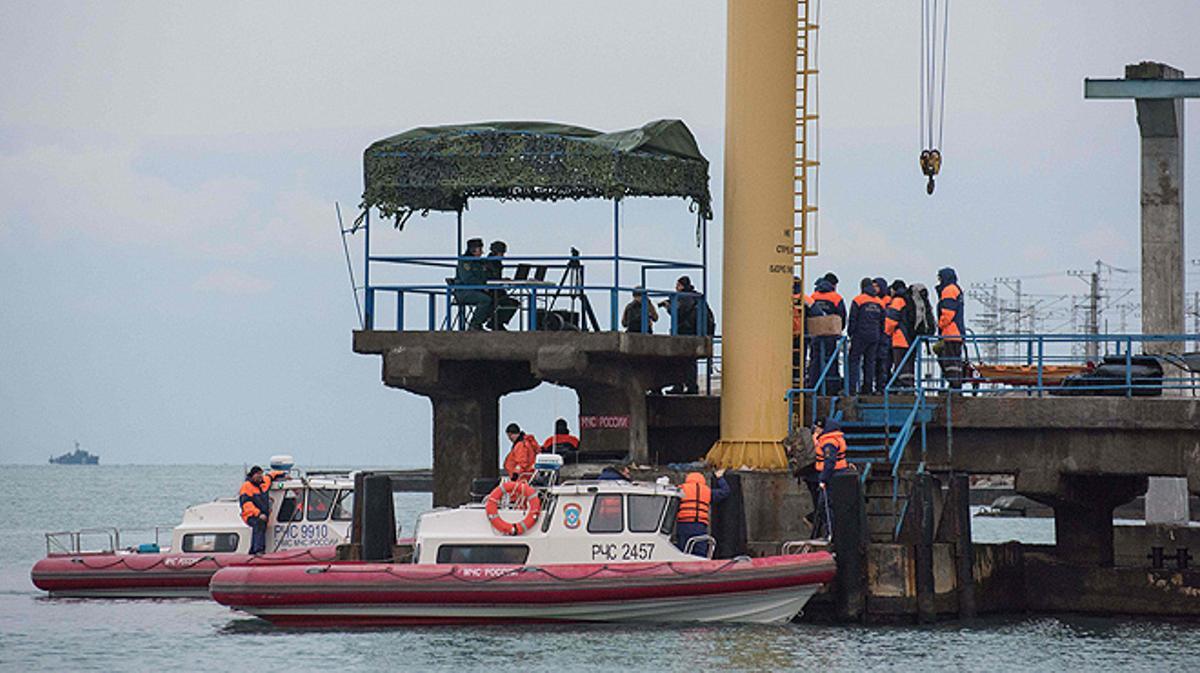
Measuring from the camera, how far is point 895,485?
2953 centimetres

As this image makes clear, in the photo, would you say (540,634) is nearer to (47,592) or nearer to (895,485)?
(895,485)

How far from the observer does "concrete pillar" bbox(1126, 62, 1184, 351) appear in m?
41.3

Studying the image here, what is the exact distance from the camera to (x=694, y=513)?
91.1 ft

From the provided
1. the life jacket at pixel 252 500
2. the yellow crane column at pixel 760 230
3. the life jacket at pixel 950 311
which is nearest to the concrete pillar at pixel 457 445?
the life jacket at pixel 252 500

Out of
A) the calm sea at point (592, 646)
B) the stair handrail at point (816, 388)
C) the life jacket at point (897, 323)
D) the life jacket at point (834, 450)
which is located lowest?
the calm sea at point (592, 646)

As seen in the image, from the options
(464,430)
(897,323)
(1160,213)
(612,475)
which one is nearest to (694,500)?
(612,475)

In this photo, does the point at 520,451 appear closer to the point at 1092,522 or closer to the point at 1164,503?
the point at 1092,522

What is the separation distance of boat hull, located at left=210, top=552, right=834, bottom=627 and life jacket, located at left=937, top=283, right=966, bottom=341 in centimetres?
535

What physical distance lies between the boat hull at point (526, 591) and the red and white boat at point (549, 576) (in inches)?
0.5

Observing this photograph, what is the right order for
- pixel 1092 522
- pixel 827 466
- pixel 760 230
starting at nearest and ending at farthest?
pixel 827 466, pixel 760 230, pixel 1092 522

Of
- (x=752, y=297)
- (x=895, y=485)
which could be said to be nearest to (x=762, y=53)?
(x=752, y=297)

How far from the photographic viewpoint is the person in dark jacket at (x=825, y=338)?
31.7m

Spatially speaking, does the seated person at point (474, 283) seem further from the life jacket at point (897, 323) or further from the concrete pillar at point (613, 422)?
the life jacket at point (897, 323)

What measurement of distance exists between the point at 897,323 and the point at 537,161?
6.06 metres
